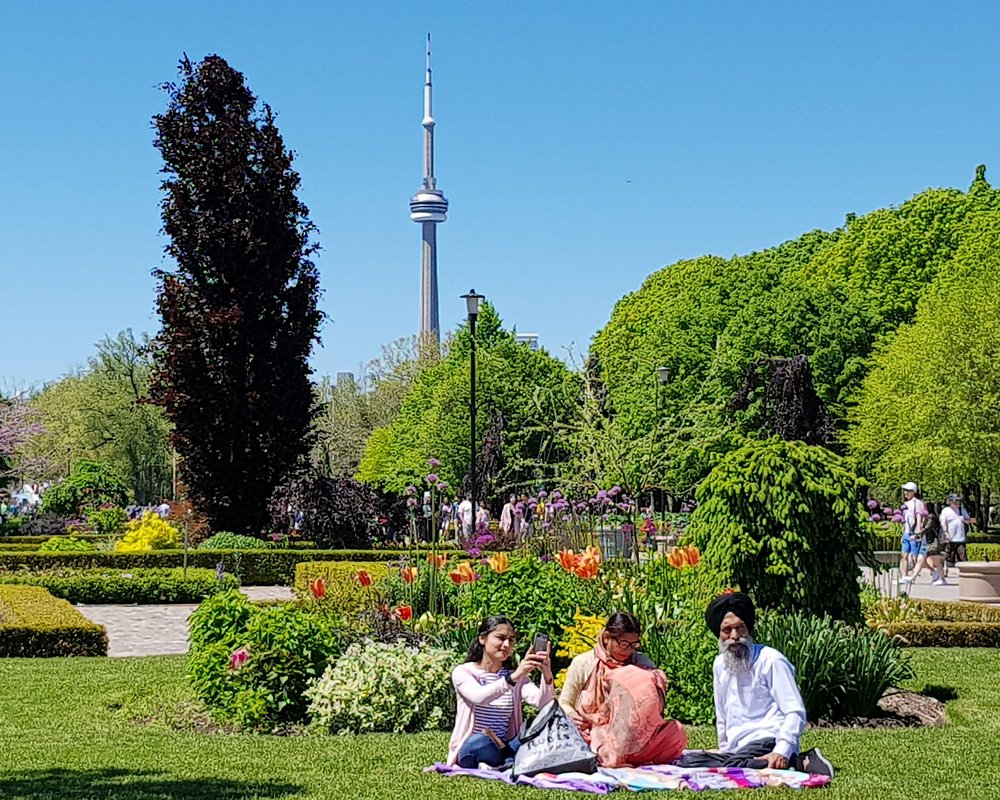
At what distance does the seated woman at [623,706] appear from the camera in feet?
26.3

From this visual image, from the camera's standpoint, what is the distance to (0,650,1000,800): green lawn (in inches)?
295

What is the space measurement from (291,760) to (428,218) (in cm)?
14489

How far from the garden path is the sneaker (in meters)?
7.66

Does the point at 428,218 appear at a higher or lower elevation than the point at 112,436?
higher

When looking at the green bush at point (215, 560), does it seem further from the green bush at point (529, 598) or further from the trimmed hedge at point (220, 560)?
the green bush at point (529, 598)

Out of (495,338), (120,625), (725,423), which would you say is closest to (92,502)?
(495,338)

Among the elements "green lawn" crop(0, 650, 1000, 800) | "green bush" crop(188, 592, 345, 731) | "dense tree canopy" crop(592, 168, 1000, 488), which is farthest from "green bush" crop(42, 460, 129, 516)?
"green bush" crop(188, 592, 345, 731)

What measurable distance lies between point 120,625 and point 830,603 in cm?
1088

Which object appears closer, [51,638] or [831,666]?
[831,666]

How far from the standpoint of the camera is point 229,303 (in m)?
30.7

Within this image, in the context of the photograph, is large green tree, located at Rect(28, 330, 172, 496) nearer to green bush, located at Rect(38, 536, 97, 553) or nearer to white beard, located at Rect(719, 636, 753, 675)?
green bush, located at Rect(38, 536, 97, 553)

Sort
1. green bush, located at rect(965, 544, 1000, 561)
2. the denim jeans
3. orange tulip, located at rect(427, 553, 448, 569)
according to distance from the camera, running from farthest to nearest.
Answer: green bush, located at rect(965, 544, 1000, 561) → orange tulip, located at rect(427, 553, 448, 569) → the denim jeans

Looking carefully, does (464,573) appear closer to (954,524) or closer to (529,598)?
(529,598)

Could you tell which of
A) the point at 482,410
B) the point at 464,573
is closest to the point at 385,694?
the point at 464,573
